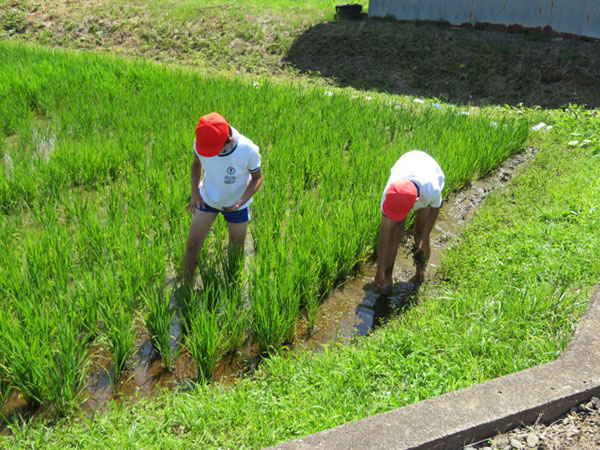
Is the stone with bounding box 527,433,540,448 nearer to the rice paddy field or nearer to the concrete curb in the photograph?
the concrete curb

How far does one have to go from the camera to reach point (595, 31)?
10219 mm

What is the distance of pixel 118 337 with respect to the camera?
2.37m

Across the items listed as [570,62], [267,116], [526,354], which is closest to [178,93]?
[267,116]

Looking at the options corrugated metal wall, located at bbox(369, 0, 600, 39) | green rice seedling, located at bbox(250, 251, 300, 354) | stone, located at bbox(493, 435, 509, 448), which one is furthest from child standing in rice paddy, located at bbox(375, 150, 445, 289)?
Answer: corrugated metal wall, located at bbox(369, 0, 600, 39)

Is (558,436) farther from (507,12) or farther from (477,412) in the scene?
(507,12)

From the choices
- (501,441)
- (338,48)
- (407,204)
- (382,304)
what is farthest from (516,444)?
(338,48)

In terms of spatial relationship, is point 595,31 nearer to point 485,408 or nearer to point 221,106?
point 221,106

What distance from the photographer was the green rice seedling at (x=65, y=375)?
210cm

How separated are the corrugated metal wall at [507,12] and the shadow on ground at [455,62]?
0.79 ft

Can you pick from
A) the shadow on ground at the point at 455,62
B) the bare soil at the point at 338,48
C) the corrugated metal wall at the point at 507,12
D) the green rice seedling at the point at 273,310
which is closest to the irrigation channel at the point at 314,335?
the green rice seedling at the point at 273,310

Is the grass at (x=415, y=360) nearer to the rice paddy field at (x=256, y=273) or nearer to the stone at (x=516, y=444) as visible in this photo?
the rice paddy field at (x=256, y=273)

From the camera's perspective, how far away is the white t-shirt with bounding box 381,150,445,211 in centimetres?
286

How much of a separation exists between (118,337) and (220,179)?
95cm

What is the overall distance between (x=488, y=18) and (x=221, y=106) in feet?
26.7
